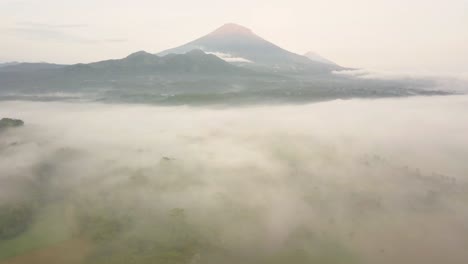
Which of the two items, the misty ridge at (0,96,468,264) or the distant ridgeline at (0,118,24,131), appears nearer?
the misty ridge at (0,96,468,264)

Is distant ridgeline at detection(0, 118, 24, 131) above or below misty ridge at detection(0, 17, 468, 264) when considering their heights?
above

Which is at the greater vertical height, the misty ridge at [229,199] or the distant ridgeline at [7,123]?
the distant ridgeline at [7,123]

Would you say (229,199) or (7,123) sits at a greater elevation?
(7,123)

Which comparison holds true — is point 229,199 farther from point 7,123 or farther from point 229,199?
point 7,123

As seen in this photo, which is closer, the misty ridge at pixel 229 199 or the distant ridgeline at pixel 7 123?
the misty ridge at pixel 229 199

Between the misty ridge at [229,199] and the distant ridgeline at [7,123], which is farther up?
the distant ridgeline at [7,123]

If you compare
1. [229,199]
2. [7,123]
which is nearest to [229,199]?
[229,199]

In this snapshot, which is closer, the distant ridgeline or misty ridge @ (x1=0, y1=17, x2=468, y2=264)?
misty ridge @ (x1=0, y1=17, x2=468, y2=264)

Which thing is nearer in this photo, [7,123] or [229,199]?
[229,199]
